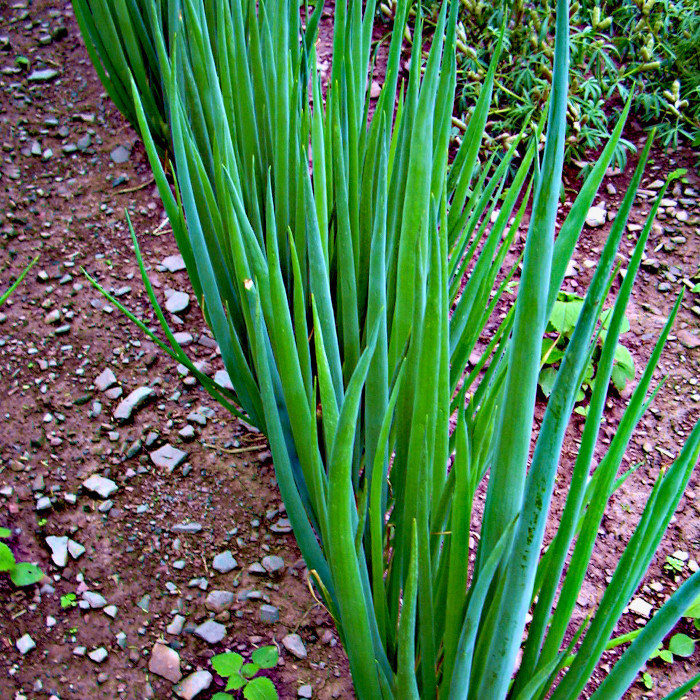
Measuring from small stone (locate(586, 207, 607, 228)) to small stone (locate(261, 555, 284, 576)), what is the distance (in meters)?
1.17

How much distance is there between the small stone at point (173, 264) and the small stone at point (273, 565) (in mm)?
739

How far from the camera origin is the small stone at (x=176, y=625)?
3.73 feet

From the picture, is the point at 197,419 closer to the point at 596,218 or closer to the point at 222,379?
the point at 222,379

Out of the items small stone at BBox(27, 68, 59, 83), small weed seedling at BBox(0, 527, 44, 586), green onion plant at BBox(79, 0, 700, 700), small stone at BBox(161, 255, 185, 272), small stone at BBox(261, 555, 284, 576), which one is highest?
green onion plant at BBox(79, 0, 700, 700)

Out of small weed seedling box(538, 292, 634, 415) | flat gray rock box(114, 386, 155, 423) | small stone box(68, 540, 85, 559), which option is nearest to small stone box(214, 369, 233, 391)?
flat gray rock box(114, 386, 155, 423)

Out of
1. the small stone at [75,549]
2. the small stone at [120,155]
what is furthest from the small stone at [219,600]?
the small stone at [120,155]

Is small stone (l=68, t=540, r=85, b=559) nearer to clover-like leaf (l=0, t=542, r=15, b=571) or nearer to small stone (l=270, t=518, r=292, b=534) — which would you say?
clover-like leaf (l=0, t=542, r=15, b=571)

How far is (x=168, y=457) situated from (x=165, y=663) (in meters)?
0.37

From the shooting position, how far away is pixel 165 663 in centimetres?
110

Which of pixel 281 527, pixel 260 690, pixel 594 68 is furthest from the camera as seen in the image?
pixel 594 68

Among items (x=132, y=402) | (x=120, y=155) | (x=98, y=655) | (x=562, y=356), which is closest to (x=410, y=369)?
(x=98, y=655)

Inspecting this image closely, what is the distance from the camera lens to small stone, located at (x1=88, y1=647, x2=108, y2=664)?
1102mm

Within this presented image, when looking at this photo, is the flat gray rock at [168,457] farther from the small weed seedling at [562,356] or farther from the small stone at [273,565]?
the small weed seedling at [562,356]

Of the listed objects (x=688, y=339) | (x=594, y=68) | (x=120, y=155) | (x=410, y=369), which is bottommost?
(x=688, y=339)
